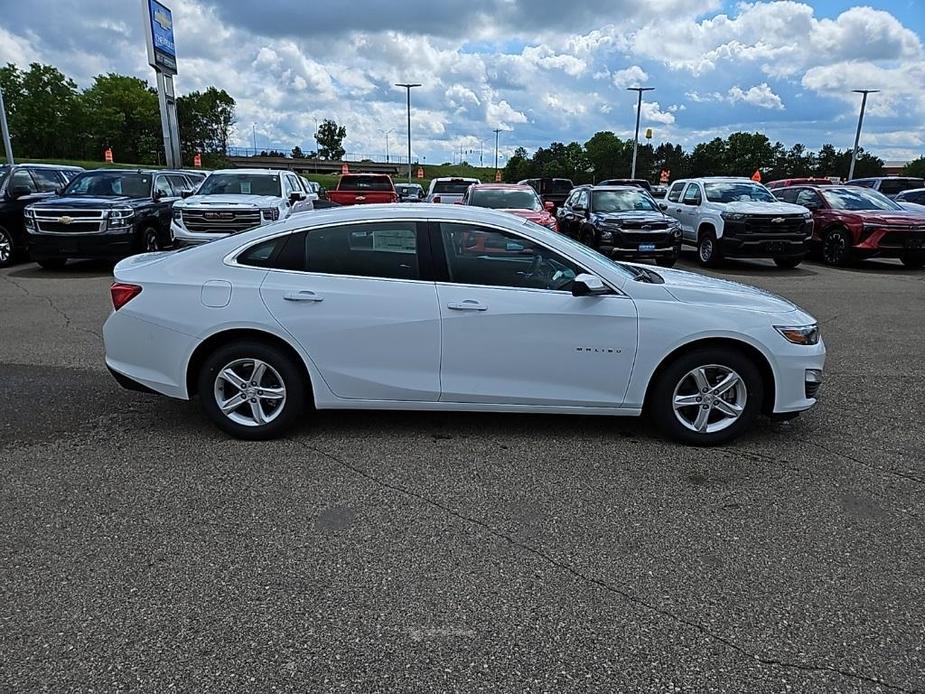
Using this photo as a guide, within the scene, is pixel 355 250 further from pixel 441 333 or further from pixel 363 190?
pixel 363 190

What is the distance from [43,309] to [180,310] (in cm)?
581

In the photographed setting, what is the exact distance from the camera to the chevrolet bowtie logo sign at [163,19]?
2656 centimetres

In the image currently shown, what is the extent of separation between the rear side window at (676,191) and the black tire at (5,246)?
563 inches

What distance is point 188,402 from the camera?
17.6 ft

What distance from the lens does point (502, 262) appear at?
4.47 metres

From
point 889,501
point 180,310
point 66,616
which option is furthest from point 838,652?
point 180,310

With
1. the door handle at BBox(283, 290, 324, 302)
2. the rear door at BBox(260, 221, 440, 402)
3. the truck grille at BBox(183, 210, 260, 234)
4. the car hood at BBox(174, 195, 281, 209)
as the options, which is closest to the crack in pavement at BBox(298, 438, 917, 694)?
the rear door at BBox(260, 221, 440, 402)

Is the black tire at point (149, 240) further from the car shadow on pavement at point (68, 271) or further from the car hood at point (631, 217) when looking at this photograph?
the car hood at point (631, 217)

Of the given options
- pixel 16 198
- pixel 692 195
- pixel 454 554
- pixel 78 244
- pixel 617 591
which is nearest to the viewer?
pixel 617 591

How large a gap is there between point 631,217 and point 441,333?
9.93 meters

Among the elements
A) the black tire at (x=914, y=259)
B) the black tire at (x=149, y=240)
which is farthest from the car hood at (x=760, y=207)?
the black tire at (x=149, y=240)

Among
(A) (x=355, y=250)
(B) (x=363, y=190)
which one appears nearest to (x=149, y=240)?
(B) (x=363, y=190)

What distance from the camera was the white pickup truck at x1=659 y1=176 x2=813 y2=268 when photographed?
1353 centimetres

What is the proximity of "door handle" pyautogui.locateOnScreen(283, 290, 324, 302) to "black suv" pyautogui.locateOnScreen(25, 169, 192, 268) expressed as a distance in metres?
9.33
